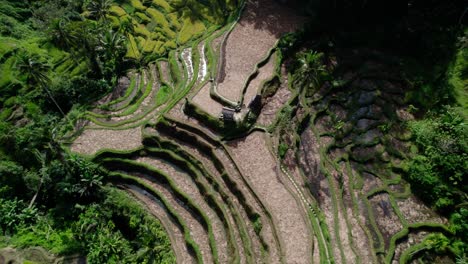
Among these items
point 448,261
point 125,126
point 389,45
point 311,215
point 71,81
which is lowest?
point 448,261

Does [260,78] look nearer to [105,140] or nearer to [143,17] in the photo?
[105,140]

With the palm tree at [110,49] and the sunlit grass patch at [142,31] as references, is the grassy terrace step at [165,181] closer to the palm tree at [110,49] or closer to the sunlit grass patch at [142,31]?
the palm tree at [110,49]

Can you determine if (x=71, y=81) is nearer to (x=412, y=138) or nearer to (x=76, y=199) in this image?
(x=76, y=199)

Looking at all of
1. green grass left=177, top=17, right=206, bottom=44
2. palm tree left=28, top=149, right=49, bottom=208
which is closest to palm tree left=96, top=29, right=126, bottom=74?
green grass left=177, top=17, right=206, bottom=44

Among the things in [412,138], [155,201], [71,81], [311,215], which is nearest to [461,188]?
[412,138]

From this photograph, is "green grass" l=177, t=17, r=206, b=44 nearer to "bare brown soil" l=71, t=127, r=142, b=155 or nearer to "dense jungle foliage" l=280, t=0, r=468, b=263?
"dense jungle foliage" l=280, t=0, r=468, b=263

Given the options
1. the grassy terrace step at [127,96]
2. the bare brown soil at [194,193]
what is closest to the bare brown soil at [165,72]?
the grassy terrace step at [127,96]
